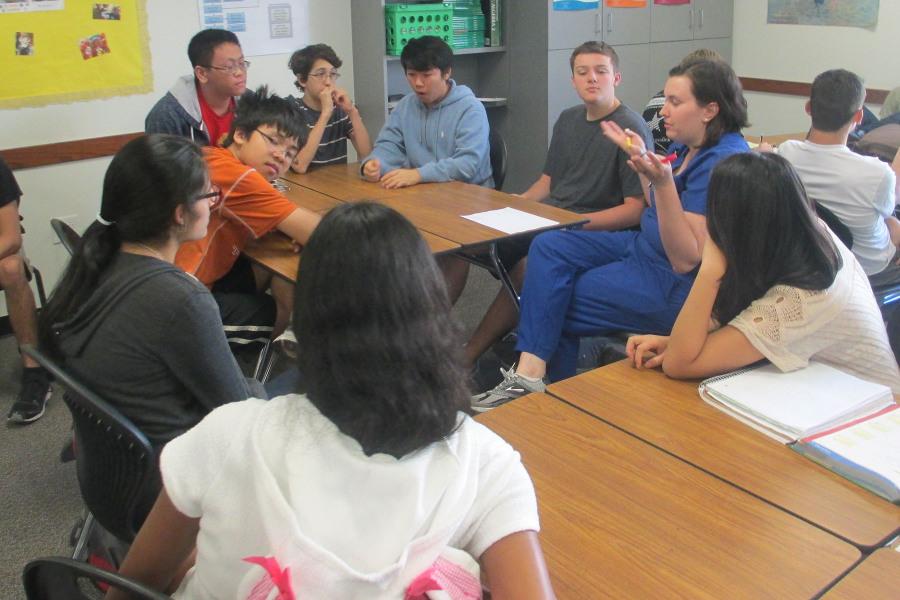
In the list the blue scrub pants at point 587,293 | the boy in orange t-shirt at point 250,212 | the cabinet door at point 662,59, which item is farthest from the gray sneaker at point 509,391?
the cabinet door at point 662,59

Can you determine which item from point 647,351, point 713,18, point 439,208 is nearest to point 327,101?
point 439,208

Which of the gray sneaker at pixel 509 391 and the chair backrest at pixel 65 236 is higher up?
the chair backrest at pixel 65 236

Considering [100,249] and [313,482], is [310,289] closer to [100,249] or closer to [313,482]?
[313,482]

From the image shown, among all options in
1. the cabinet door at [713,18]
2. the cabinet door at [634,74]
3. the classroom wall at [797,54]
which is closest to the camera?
the classroom wall at [797,54]

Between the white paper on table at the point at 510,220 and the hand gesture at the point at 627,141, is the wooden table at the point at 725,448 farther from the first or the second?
the white paper on table at the point at 510,220

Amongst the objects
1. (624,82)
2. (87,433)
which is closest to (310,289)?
(87,433)

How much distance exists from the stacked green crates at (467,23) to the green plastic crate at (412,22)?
125 mm

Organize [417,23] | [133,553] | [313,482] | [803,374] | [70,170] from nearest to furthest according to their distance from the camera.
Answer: [313,482] < [133,553] < [803,374] < [70,170] < [417,23]

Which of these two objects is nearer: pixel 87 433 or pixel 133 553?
pixel 133 553

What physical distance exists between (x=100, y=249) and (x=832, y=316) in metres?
1.45

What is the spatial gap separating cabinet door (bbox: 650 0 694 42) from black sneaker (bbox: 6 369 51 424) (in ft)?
13.9

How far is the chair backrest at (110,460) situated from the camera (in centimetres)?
139

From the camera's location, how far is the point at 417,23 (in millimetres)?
4656

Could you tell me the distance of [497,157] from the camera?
374 centimetres
